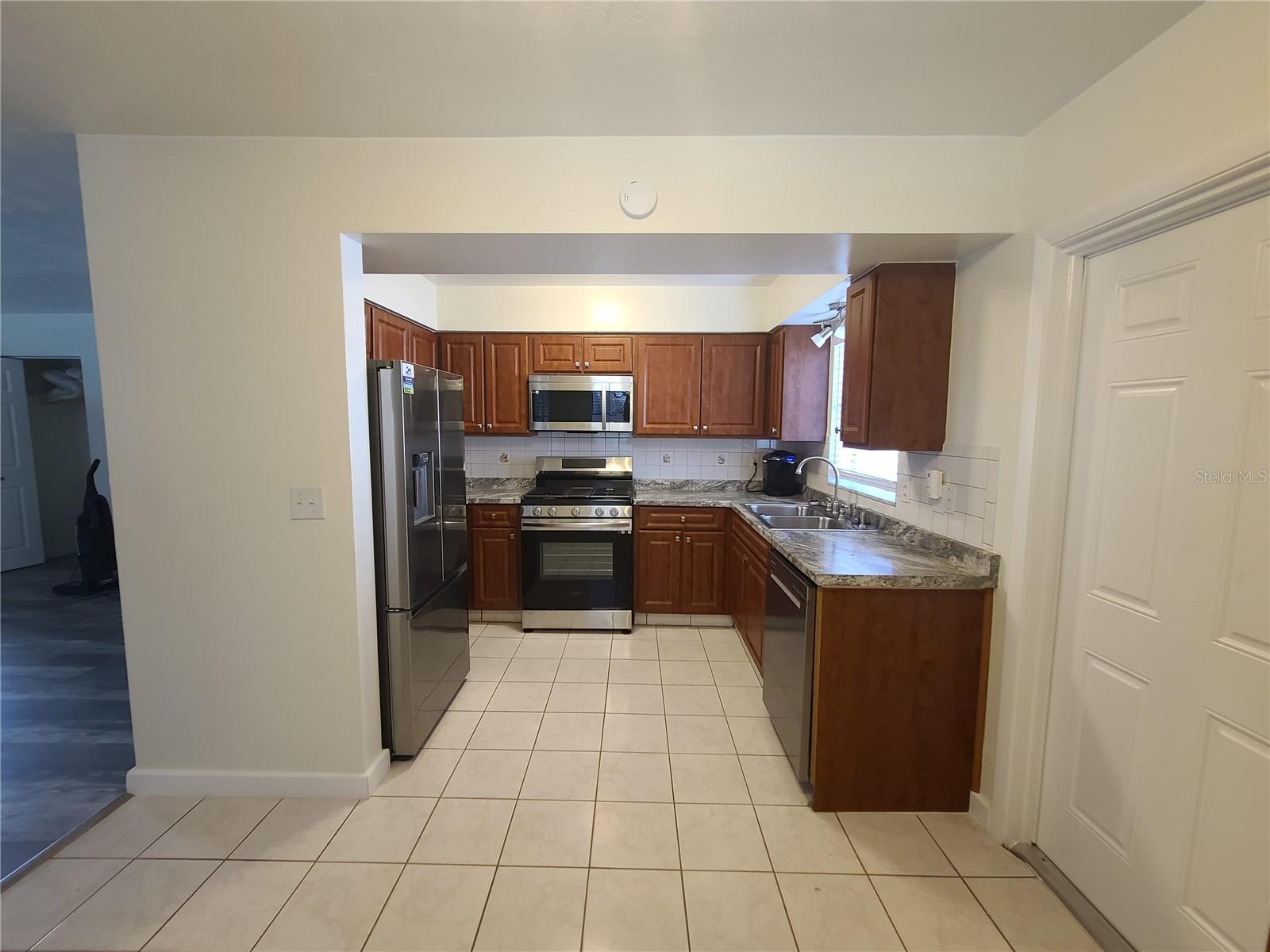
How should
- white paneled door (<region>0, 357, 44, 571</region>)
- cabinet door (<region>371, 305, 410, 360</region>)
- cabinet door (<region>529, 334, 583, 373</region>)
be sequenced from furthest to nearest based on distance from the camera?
white paneled door (<region>0, 357, 44, 571</region>)
cabinet door (<region>529, 334, 583, 373</region>)
cabinet door (<region>371, 305, 410, 360</region>)

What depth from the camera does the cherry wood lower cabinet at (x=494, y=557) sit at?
351cm

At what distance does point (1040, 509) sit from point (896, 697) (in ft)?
2.70

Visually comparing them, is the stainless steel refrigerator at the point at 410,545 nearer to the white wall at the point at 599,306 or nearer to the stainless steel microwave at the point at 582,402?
the stainless steel microwave at the point at 582,402

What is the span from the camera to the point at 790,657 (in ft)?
6.64

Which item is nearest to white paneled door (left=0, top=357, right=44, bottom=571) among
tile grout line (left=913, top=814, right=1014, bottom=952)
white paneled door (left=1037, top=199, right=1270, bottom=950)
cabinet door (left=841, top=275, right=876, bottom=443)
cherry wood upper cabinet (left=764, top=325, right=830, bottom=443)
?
cherry wood upper cabinet (left=764, top=325, right=830, bottom=443)

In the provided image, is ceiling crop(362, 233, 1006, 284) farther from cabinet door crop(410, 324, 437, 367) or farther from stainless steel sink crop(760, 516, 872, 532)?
stainless steel sink crop(760, 516, 872, 532)

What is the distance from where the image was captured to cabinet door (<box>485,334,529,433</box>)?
3785 mm

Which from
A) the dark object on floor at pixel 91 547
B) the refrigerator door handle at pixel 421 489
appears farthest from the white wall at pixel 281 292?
the dark object on floor at pixel 91 547

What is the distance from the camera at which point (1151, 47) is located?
4.11 ft

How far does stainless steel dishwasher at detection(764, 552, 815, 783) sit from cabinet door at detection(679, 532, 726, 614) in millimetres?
1088

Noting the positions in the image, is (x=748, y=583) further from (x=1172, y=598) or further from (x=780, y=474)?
(x=1172, y=598)

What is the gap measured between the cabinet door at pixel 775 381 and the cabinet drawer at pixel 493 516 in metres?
1.99

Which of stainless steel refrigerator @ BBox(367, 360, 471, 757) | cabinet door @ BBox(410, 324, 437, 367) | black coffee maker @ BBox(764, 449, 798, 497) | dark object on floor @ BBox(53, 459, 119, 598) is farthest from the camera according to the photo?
dark object on floor @ BBox(53, 459, 119, 598)

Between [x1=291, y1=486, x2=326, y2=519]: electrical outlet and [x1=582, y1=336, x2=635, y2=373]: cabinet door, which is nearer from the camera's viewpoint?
[x1=291, y1=486, x2=326, y2=519]: electrical outlet
